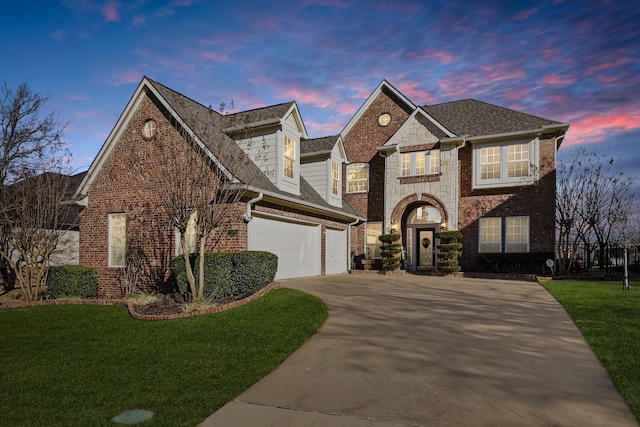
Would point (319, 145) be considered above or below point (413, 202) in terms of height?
above

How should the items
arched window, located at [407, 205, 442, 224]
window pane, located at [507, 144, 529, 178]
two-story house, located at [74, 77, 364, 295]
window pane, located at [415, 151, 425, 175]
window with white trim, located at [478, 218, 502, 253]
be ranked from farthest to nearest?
1. arched window, located at [407, 205, 442, 224]
2. window pane, located at [415, 151, 425, 175]
3. window with white trim, located at [478, 218, 502, 253]
4. window pane, located at [507, 144, 529, 178]
5. two-story house, located at [74, 77, 364, 295]

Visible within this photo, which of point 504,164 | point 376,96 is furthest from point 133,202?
point 504,164

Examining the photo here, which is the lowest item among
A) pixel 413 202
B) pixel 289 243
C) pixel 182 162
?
pixel 289 243

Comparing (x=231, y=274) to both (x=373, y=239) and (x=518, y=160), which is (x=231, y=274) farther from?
(x=518, y=160)

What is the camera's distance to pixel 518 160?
65.7 ft

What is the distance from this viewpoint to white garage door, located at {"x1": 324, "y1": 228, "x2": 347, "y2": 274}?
19.3 meters

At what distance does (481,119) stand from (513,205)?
484 centimetres

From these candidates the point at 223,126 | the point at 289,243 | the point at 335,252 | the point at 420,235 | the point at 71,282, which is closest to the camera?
the point at 71,282

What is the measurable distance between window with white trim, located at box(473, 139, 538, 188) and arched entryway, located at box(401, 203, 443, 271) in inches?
125

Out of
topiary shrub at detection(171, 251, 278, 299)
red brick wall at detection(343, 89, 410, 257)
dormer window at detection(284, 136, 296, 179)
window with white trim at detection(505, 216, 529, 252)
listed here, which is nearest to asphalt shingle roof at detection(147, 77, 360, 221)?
dormer window at detection(284, 136, 296, 179)

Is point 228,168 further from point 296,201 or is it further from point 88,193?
point 88,193

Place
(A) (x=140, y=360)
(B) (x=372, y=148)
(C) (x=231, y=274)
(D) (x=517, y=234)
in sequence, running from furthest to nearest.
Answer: (B) (x=372, y=148) → (D) (x=517, y=234) → (C) (x=231, y=274) → (A) (x=140, y=360)

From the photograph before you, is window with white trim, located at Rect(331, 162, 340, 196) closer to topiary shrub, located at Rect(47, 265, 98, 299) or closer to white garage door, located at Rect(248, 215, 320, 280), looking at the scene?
white garage door, located at Rect(248, 215, 320, 280)

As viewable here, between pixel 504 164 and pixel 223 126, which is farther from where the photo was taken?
pixel 504 164
